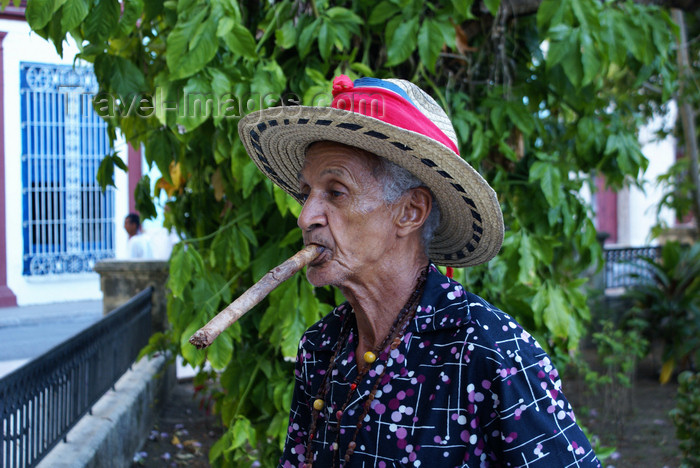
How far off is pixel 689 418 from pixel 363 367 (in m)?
2.73

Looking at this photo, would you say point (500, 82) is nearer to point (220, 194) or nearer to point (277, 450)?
point (220, 194)

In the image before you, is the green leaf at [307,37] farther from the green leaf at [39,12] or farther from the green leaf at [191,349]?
the green leaf at [191,349]

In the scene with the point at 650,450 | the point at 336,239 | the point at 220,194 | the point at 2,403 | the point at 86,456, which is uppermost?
the point at 220,194

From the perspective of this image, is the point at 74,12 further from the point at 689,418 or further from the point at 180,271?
the point at 689,418

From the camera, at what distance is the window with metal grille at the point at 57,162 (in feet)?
11.3

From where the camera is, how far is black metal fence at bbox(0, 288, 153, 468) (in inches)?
112

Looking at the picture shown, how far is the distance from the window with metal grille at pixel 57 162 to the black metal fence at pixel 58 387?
45 centimetres

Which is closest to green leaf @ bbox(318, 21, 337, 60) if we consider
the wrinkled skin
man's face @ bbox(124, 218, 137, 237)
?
the wrinkled skin

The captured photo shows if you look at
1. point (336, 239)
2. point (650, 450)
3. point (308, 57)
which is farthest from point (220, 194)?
point (650, 450)

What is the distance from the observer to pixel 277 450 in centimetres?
300

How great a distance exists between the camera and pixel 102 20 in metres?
2.36

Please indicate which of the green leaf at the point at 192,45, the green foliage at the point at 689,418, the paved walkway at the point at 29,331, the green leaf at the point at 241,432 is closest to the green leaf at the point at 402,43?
the green leaf at the point at 192,45

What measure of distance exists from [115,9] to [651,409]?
6207 millimetres

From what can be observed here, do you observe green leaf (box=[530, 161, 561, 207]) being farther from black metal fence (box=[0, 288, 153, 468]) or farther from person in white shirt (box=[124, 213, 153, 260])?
person in white shirt (box=[124, 213, 153, 260])
